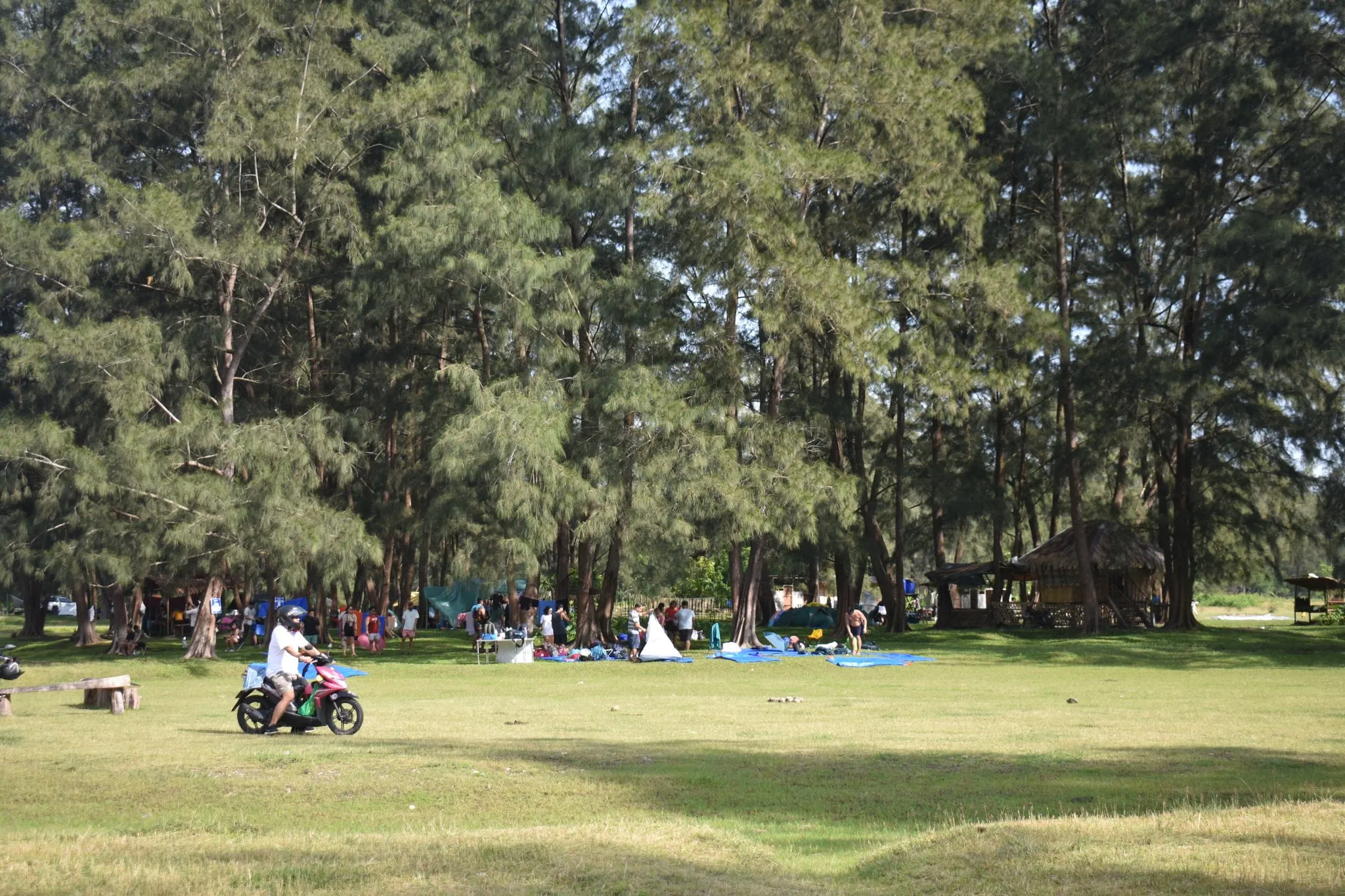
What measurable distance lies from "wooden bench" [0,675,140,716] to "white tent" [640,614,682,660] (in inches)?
519

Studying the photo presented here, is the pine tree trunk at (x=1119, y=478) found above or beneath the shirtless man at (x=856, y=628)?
above

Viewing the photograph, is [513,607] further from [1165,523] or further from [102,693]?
[1165,523]

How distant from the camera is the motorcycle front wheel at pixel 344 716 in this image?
42.6 feet

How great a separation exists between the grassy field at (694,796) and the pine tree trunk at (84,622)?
18707mm

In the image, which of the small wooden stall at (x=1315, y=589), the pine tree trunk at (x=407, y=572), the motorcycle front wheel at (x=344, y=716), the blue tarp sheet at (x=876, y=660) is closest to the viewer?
the motorcycle front wheel at (x=344, y=716)

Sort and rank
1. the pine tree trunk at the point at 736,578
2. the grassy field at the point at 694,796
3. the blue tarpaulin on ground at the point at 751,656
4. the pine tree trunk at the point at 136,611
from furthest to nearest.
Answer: the pine tree trunk at the point at 136,611 → the pine tree trunk at the point at 736,578 → the blue tarpaulin on ground at the point at 751,656 → the grassy field at the point at 694,796

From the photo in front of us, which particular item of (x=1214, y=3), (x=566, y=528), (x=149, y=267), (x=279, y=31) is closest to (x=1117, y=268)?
(x=1214, y=3)

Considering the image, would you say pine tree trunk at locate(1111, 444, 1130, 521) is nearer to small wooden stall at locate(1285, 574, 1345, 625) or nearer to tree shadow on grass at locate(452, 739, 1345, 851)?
small wooden stall at locate(1285, 574, 1345, 625)

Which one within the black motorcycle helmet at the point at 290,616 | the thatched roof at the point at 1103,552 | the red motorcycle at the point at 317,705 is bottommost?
the red motorcycle at the point at 317,705

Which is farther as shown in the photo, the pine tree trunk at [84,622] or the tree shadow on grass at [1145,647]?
the pine tree trunk at [84,622]

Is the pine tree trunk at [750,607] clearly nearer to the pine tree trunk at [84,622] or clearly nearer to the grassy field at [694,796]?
the grassy field at [694,796]

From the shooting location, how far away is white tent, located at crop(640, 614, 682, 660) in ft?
93.6

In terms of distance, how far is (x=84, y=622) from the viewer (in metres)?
36.9

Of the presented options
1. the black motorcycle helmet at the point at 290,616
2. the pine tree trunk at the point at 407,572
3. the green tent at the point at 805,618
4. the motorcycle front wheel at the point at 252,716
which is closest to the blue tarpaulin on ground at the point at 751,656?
the pine tree trunk at the point at 407,572
